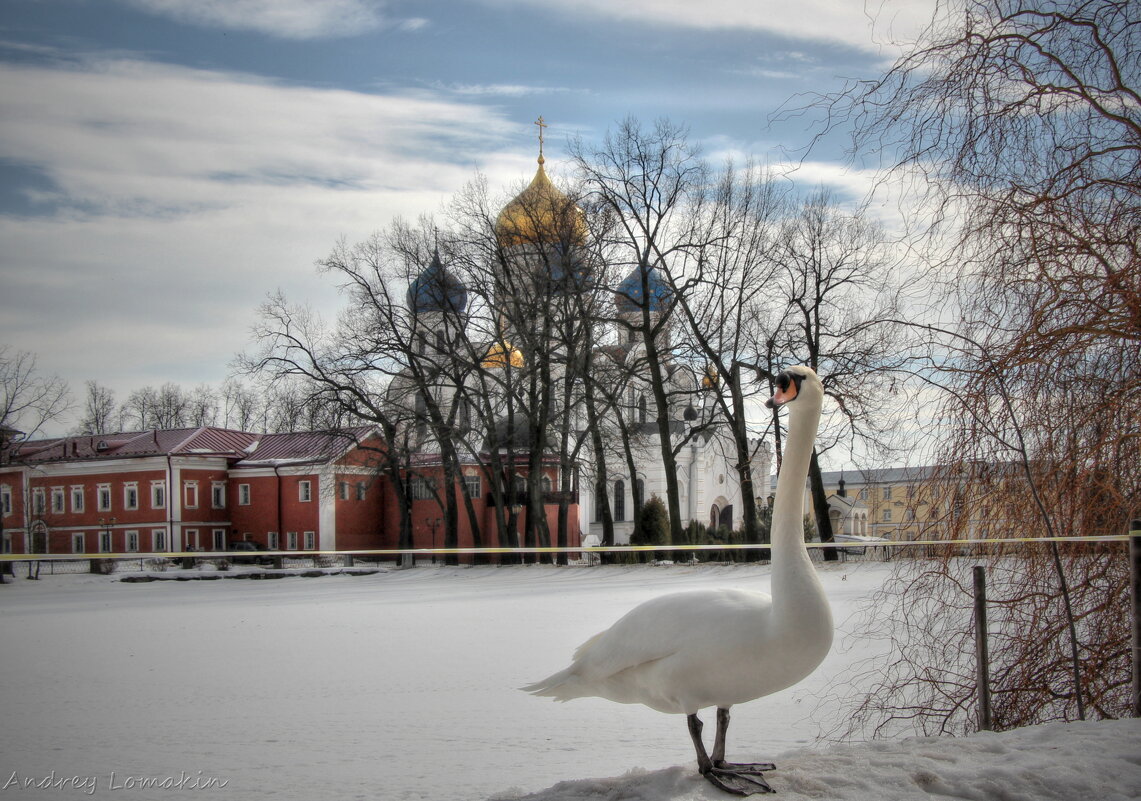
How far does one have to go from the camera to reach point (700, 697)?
161 inches

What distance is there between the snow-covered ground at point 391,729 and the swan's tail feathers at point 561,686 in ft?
1.39

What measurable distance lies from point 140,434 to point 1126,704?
5751 cm

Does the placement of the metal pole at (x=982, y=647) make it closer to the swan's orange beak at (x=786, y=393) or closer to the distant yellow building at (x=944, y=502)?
the distant yellow building at (x=944, y=502)

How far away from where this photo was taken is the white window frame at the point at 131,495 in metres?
50.0

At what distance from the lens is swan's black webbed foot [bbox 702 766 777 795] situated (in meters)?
4.05

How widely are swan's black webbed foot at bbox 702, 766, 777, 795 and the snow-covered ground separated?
8cm

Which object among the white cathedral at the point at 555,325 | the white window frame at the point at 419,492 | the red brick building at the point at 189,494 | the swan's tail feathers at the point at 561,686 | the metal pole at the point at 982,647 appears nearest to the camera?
the swan's tail feathers at the point at 561,686

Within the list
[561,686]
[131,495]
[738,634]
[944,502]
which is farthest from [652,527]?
[738,634]

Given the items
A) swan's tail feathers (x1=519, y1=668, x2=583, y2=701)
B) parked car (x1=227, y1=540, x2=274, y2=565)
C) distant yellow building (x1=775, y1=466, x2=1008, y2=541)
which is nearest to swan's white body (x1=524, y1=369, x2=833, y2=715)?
swan's tail feathers (x1=519, y1=668, x2=583, y2=701)

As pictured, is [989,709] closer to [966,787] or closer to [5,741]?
[966,787]

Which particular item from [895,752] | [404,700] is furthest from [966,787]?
[404,700]

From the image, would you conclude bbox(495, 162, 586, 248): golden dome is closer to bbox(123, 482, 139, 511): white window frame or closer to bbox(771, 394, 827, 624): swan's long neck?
bbox(123, 482, 139, 511): white window frame

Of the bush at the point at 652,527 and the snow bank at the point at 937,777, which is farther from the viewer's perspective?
the bush at the point at 652,527

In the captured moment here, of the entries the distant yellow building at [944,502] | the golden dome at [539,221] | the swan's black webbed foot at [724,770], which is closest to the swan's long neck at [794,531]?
the swan's black webbed foot at [724,770]
